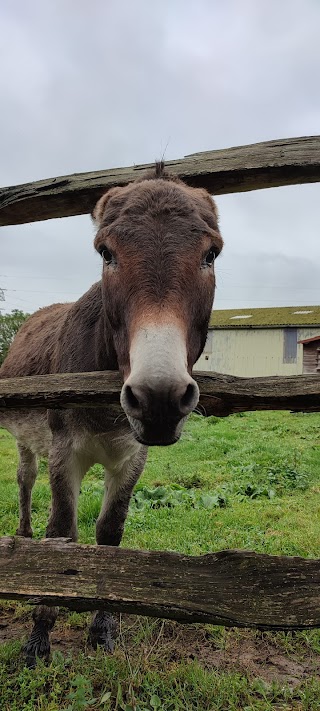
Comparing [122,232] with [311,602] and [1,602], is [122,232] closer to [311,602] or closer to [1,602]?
[311,602]

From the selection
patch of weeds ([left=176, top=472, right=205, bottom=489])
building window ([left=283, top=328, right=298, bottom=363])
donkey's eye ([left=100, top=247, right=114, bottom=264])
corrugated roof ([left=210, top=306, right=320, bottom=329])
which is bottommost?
patch of weeds ([left=176, top=472, right=205, bottom=489])

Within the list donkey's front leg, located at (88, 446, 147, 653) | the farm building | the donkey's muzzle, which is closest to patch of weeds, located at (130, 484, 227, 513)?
donkey's front leg, located at (88, 446, 147, 653)

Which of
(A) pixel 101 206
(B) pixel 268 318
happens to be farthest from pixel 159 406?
(B) pixel 268 318

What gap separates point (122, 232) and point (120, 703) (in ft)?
6.92

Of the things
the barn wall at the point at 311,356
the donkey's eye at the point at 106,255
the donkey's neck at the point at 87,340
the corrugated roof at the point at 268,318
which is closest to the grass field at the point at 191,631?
the donkey's neck at the point at 87,340

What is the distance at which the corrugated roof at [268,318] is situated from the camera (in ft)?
101

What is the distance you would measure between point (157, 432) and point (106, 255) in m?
0.89

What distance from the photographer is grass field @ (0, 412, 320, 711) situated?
2.37 meters

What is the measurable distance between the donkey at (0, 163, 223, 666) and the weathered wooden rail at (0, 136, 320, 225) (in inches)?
4.4

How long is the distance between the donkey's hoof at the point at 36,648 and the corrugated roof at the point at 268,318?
27211 millimetres

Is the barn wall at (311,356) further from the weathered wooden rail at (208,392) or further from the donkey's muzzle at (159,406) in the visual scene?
the donkey's muzzle at (159,406)

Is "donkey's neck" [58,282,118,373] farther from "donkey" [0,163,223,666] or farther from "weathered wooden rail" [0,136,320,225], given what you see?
"weathered wooden rail" [0,136,320,225]

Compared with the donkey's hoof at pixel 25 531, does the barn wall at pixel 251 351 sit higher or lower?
higher

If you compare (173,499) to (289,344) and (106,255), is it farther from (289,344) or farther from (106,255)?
(289,344)
